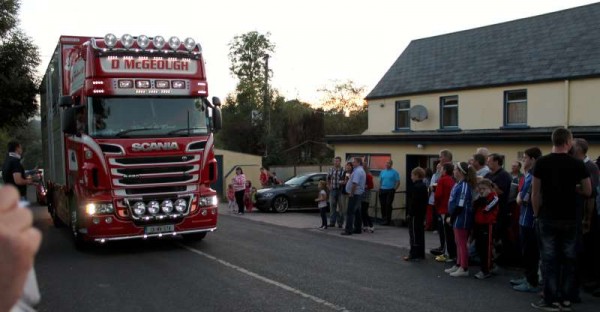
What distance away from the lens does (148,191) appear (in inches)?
415

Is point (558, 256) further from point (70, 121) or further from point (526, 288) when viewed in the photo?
point (70, 121)

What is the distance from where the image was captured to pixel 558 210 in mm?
6855

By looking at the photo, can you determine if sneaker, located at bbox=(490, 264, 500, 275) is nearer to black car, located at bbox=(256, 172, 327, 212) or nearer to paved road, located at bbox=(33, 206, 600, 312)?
paved road, located at bbox=(33, 206, 600, 312)

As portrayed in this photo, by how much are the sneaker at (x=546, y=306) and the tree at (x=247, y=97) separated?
42258 millimetres

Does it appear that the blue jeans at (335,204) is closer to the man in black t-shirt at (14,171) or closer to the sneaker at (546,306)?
the man in black t-shirt at (14,171)

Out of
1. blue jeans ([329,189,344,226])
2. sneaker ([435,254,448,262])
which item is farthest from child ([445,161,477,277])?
blue jeans ([329,189,344,226])

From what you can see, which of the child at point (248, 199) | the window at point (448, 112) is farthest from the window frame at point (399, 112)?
the child at point (248, 199)

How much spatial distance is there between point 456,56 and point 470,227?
16072 millimetres

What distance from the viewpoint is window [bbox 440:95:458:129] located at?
22047 millimetres

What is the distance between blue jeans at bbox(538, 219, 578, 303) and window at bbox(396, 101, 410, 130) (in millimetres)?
17305

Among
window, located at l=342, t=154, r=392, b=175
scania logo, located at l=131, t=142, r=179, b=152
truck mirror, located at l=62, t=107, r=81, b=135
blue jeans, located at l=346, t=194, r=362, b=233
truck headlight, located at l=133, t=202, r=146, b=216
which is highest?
truck mirror, located at l=62, t=107, r=81, b=135

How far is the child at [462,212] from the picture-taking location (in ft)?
29.8

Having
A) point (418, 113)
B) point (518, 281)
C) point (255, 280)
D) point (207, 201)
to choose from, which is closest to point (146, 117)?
point (207, 201)

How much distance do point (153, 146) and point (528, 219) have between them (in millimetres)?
6357
